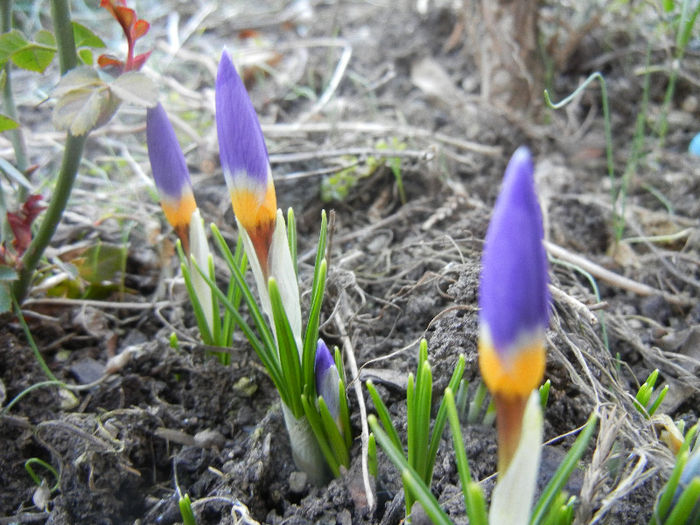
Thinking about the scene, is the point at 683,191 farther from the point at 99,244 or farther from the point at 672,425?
the point at 99,244

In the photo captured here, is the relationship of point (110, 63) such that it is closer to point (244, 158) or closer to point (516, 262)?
point (244, 158)

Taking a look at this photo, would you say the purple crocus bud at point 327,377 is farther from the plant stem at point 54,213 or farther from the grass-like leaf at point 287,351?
the plant stem at point 54,213

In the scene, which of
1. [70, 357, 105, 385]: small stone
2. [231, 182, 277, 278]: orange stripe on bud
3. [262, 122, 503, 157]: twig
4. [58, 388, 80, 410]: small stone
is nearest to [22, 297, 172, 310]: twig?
[70, 357, 105, 385]: small stone

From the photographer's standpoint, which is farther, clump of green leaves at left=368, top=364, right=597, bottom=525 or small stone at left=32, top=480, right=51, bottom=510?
small stone at left=32, top=480, right=51, bottom=510

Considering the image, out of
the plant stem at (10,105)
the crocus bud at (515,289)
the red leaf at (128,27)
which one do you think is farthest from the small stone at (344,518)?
the plant stem at (10,105)

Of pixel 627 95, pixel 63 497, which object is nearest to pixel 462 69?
pixel 627 95

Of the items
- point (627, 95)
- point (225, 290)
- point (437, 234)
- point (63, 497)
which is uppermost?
point (627, 95)

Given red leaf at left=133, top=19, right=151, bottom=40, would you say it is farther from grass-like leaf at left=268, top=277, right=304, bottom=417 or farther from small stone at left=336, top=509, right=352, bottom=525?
small stone at left=336, top=509, right=352, bottom=525
